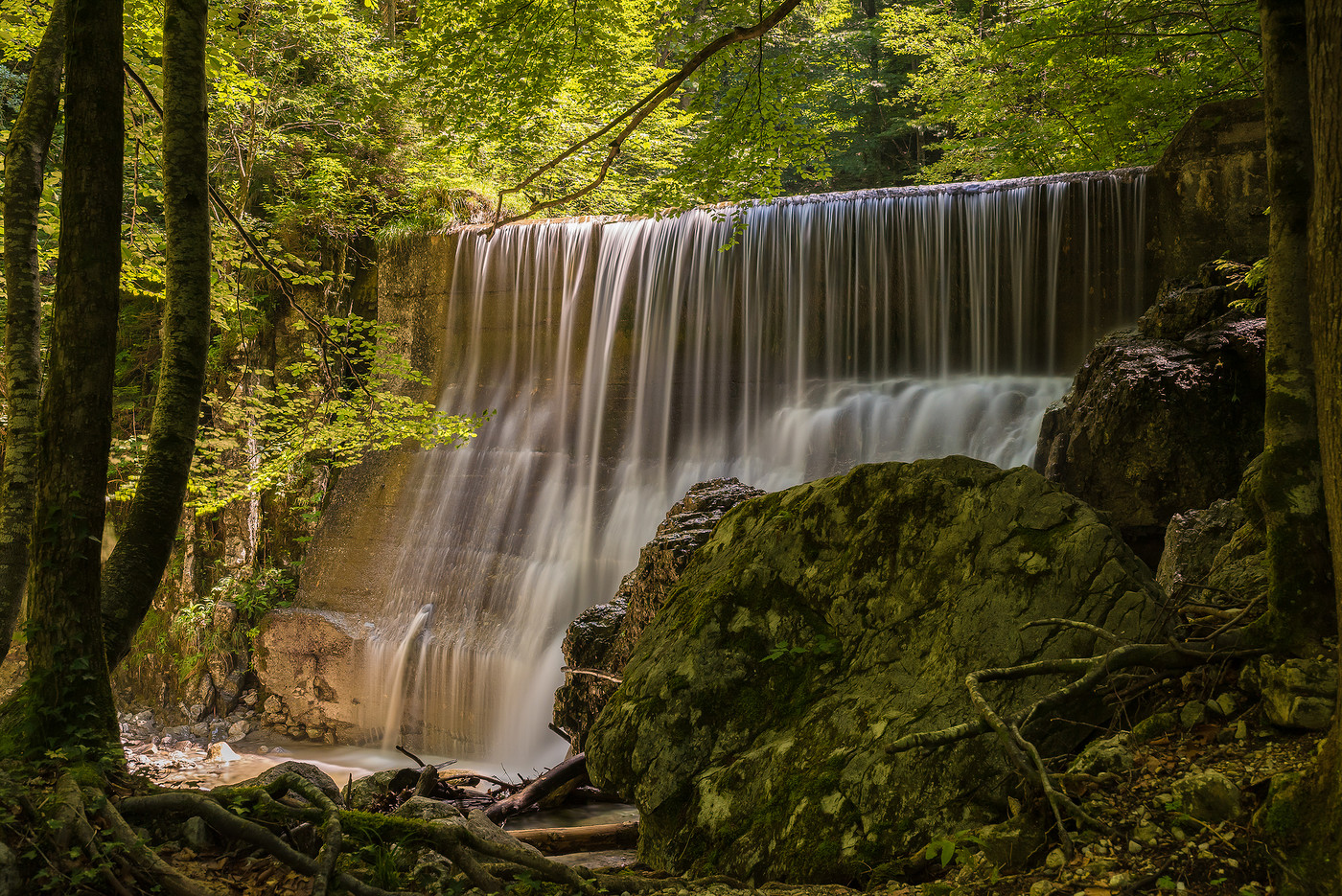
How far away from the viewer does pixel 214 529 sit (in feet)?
45.8

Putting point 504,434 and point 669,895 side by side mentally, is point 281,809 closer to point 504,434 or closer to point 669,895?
point 669,895

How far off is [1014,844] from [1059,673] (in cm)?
66

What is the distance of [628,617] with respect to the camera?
6.45 metres

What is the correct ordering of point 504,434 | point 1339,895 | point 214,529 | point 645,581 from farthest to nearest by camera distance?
1. point 214,529
2. point 504,434
3. point 645,581
4. point 1339,895

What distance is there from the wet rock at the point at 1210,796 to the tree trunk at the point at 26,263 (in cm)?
478

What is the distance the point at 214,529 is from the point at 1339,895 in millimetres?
15088

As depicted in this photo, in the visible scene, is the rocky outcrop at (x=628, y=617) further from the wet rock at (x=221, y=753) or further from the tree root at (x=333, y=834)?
the wet rock at (x=221, y=753)

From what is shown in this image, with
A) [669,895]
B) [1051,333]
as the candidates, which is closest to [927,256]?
[1051,333]

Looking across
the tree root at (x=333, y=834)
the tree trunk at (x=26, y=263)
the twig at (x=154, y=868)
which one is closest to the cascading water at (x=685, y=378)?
the tree trunk at (x=26, y=263)

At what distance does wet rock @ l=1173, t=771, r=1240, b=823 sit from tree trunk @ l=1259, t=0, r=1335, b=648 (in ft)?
1.79

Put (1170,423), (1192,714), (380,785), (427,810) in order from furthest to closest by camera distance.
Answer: (1170,423)
(380,785)
(427,810)
(1192,714)

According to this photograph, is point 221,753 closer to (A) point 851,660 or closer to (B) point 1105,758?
(A) point 851,660

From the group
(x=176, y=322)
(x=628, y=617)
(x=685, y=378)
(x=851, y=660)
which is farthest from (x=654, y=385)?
(x=851, y=660)

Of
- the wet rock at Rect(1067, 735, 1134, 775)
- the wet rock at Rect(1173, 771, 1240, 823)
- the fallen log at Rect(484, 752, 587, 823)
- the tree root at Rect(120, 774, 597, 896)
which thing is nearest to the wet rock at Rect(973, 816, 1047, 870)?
the wet rock at Rect(1067, 735, 1134, 775)
